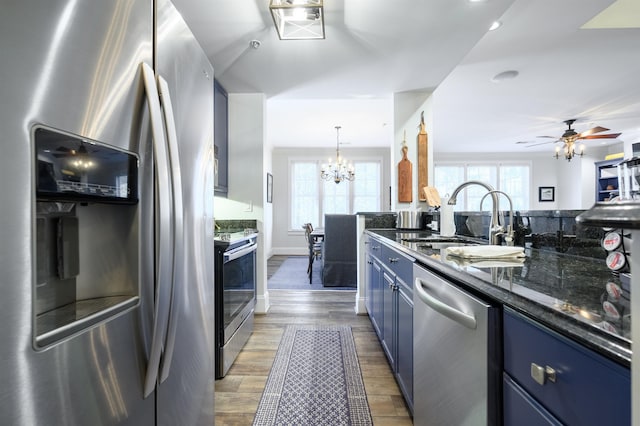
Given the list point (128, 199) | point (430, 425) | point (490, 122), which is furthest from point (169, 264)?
point (490, 122)

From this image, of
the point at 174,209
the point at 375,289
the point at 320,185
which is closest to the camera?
→ the point at 174,209

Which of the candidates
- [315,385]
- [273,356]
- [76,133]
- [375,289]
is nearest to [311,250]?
[375,289]

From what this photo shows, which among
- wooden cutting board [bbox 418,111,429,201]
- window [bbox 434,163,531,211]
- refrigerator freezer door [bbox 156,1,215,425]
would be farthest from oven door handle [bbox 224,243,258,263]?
window [bbox 434,163,531,211]

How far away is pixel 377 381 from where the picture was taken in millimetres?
1905

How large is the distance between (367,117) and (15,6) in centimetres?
500

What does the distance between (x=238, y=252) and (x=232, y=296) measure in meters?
0.32

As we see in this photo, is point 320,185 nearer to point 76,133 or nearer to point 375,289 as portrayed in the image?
point 375,289

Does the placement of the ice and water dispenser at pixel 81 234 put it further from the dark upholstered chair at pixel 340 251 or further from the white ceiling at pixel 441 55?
the dark upholstered chair at pixel 340 251

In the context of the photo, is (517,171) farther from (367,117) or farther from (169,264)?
(169,264)

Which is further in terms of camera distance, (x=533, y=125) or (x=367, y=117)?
(x=533, y=125)

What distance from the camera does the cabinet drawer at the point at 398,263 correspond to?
1.48 m

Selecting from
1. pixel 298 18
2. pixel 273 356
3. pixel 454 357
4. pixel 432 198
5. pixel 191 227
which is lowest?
pixel 273 356

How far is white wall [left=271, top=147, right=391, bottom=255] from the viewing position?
7590 millimetres

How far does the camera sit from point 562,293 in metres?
0.67
